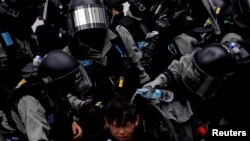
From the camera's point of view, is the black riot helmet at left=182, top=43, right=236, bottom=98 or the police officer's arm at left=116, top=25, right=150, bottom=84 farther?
the police officer's arm at left=116, top=25, right=150, bottom=84

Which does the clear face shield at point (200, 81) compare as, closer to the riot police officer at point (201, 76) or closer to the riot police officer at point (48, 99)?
the riot police officer at point (201, 76)

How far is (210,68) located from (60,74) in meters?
1.02

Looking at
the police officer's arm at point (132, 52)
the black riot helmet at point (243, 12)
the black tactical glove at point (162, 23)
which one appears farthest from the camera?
the black tactical glove at point (162, 23)

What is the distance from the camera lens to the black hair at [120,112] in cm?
327

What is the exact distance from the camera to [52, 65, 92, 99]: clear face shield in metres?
3.41

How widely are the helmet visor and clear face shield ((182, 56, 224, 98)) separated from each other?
76cm

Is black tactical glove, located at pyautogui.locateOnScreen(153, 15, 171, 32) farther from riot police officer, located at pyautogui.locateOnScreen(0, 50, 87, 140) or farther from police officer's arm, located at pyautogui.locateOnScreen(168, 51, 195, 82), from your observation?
riot police officer, located at pyautogui.locateOnScreen(0, 50, 87, 140)

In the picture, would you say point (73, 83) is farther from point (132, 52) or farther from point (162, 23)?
point (162, 23)

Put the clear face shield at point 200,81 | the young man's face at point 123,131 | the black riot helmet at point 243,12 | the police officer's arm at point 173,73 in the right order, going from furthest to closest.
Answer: the police officer's arm at point 173,73 → the black riot helmet at point 243,12 → the clear face shield at point 200,81 → the young man's face at point 123,131

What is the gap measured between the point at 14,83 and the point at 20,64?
0.92ft

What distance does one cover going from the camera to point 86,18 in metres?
3.80

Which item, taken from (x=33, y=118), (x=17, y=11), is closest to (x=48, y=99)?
(x=33, y=118)

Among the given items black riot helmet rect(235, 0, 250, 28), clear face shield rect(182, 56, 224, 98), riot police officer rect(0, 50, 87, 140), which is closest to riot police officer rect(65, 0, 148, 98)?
riot police officer rect(0, 50, 87, 140)

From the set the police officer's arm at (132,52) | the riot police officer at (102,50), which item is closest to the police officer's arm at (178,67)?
the police officer's arm at (132,52)
